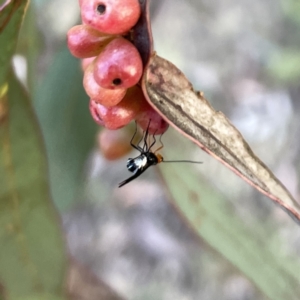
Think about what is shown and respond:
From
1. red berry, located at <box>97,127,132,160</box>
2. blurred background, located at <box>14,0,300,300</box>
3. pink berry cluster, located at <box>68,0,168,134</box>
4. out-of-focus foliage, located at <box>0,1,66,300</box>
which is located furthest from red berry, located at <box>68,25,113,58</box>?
blurred background, located at <box>14,0,300,300</box>

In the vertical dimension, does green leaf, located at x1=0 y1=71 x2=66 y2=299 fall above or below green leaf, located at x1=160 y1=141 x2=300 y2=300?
above

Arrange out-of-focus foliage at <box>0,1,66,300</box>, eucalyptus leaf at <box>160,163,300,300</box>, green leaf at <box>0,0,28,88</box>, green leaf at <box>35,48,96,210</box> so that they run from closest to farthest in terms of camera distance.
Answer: green leaf at <box>0,0,28,88</box> → out-of-focus foliage at <box>0,1,66,300</box> → eucalyptus leaf at <box>160,163,300,300</box> → green leaf at <box>35,48,96,210</box>

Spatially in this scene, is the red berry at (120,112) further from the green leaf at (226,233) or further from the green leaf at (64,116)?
the green leaf at (64,116)

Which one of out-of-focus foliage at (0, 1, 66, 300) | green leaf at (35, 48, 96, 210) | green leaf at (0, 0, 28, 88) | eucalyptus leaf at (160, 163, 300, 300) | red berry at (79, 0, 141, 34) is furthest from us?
green leaf at (35, 48, 96, 210)

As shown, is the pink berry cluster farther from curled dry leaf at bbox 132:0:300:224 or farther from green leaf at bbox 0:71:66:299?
green leaf at bbox 0:71:66:299

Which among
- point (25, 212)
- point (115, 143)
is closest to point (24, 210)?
point (25, 212)

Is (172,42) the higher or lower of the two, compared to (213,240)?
lower

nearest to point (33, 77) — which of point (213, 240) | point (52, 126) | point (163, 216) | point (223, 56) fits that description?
point (52, 126)

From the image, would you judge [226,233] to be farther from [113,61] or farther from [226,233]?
[113,61]

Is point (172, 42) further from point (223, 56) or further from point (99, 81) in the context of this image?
point (99, 81)
